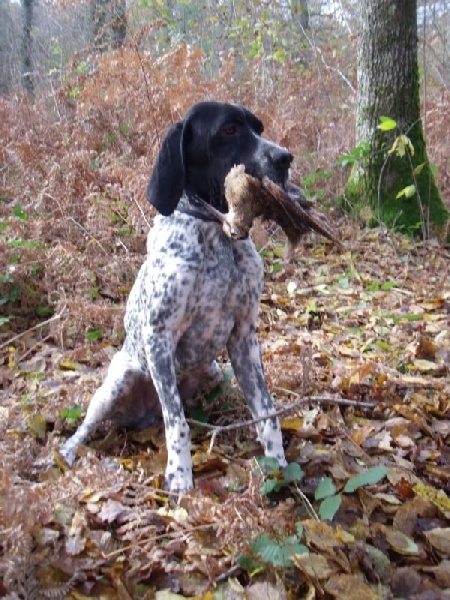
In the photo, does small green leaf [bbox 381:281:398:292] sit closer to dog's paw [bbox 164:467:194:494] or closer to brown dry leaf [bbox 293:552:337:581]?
dog's paw [bbox 164:467:194:494]

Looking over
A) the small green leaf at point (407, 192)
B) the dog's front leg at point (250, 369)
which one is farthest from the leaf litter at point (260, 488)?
the small green leaf at point (407, 192)

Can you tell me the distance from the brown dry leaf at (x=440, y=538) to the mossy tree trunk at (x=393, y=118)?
477cm

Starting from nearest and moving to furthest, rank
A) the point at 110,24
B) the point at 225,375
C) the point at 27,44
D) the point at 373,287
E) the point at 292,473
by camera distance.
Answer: the point at 292,473 < the point at 225,375 < the point at 373,287 < the point at 110,24 < the point at 27,44

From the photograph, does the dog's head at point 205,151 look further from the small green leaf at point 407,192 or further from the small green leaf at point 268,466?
the small green leaf at point 407,192

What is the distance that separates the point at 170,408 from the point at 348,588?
1161 mm

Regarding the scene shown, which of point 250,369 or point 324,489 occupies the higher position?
point 250,369

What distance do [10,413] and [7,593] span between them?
56.6 inches

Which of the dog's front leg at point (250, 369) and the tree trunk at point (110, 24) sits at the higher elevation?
the tree trunk at point (110, 24)

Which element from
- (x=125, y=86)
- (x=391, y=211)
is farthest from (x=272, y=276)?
(x=125, y=86)

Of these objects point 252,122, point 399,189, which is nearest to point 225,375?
point 252,122

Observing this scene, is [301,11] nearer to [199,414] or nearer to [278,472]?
[199,414]

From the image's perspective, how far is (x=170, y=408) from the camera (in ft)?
9.54

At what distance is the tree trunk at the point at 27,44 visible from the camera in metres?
11.6

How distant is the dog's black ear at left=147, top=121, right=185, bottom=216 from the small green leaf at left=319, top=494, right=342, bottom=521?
58.4 inches
